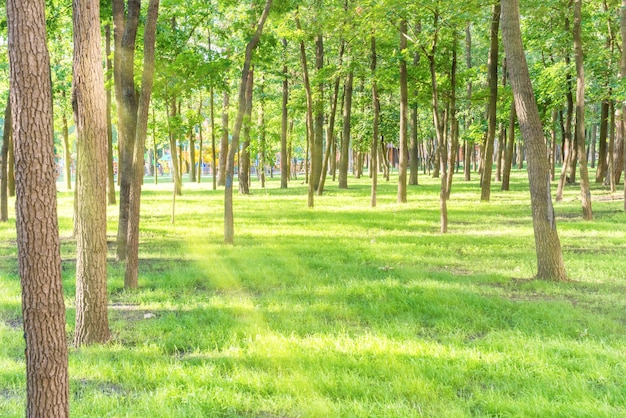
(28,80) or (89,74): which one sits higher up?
(89,74)

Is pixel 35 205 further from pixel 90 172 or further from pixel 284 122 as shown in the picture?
pixel 284 122

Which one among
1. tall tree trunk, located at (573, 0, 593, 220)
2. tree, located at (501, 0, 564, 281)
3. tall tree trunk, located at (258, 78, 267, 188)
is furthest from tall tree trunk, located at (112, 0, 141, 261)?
tall tree trunk, located at (258, 78, 267, 188)

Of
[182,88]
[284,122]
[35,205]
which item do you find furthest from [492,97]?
[35,205]

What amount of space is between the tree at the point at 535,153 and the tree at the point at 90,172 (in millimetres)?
6470

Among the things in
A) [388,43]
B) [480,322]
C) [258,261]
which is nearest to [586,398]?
[480,322]

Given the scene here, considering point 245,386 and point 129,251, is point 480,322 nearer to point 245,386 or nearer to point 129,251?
point 245,386

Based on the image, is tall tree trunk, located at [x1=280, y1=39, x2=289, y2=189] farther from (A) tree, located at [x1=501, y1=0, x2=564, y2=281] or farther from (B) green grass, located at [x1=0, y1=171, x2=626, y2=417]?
(A) tree, located at [x1=501, y1=0, x2=564, y2=281]

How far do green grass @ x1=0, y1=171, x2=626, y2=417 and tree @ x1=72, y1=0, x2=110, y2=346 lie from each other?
427 millimetres

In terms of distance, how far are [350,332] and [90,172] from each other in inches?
141

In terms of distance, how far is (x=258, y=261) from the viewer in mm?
11062

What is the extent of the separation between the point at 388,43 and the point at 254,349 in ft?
65.6

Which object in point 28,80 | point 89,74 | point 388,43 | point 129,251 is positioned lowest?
point 129,251

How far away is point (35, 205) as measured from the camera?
11.0 feet

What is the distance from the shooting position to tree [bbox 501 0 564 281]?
29.3 feet
